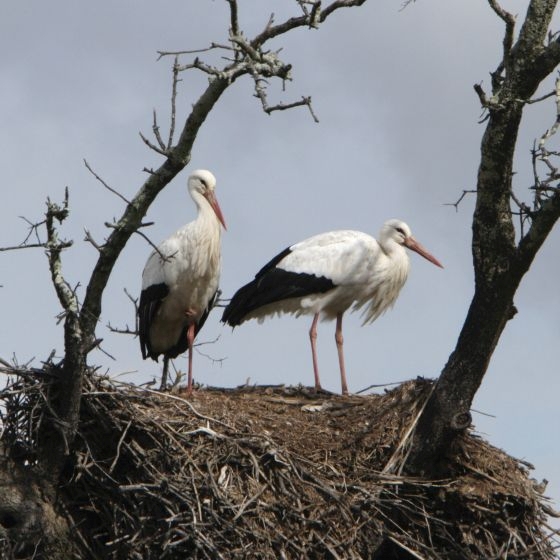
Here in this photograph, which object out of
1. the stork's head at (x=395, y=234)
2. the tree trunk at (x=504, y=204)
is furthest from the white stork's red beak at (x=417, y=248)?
the tree trunk at (x=504, y=204)

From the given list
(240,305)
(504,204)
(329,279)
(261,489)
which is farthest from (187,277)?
(504,204)

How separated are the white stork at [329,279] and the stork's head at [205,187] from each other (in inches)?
33.0

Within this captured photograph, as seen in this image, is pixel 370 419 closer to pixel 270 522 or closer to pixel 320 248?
pixel 270 522

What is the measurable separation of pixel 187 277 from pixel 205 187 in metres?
0.92

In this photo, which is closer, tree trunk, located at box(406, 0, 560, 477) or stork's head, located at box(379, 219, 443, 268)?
tree trunk, located at box(406, 0, 560, 477)

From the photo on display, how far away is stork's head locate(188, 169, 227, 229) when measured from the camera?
11.6m

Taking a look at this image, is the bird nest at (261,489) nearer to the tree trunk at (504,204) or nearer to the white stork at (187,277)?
the tree trunk at (504,204)

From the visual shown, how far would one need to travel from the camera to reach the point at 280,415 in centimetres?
961

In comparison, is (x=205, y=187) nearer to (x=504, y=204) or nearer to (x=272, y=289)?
(x=272, y=289)

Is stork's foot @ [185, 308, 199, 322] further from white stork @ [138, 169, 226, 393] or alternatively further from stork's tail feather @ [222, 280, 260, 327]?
stork's tail feather @ [222, 280, 260, 327]

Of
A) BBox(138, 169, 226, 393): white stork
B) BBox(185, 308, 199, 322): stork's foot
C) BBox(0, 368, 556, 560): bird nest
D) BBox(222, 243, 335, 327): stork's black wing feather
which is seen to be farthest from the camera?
BBox(222, 243, 335, 327): stork's black wing feather

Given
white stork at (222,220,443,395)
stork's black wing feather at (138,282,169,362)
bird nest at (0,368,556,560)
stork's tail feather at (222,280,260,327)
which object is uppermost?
white stork at (222,220,443,395)

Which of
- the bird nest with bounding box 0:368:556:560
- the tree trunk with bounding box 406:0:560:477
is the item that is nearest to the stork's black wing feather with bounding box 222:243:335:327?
the bird nest with bounding box 0:368:556:560

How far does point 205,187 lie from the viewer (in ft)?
38.2
